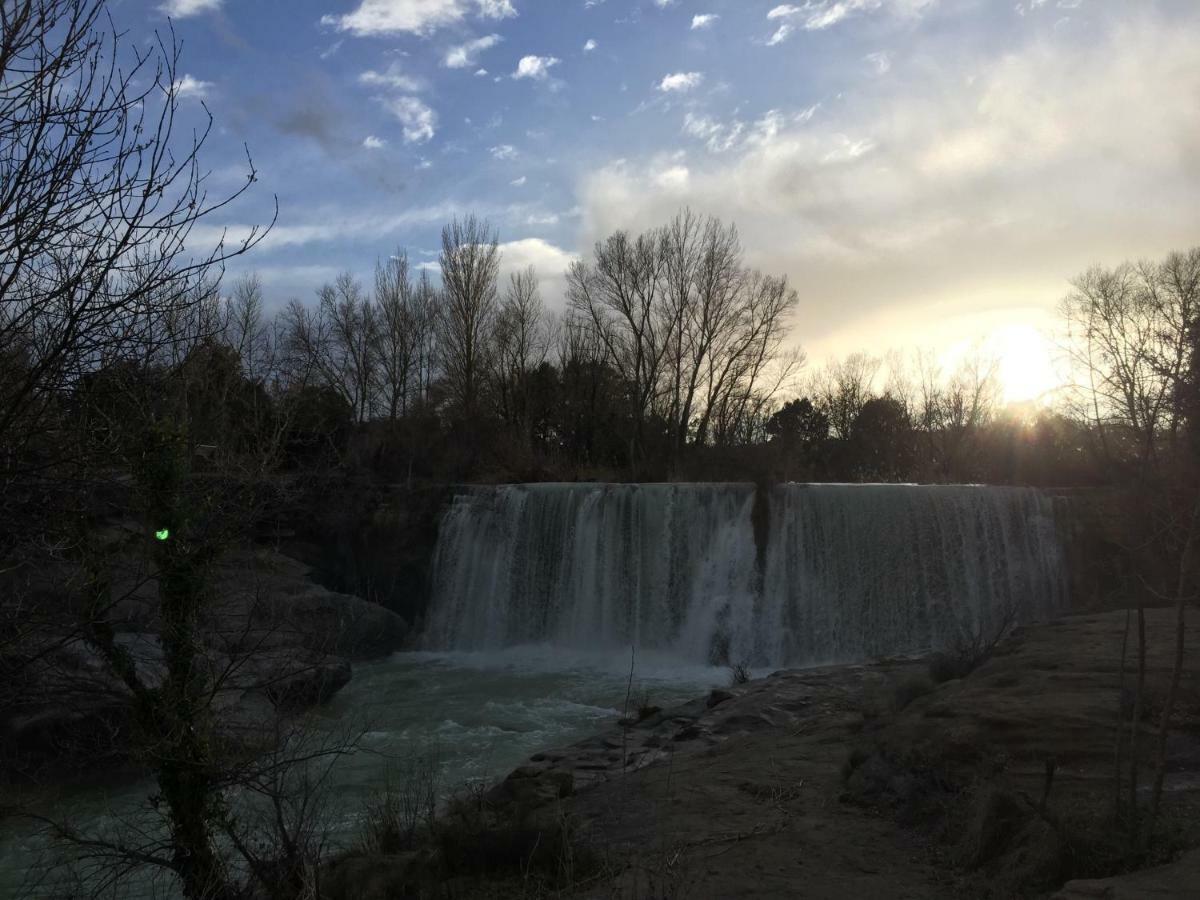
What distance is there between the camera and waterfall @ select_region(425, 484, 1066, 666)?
16.9 metres

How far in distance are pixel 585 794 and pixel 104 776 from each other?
4725mm

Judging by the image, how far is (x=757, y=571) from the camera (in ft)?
58.9

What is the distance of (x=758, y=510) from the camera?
1827 centimetres

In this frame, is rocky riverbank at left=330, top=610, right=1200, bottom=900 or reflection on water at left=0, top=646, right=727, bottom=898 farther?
reflection on water at left=0, top=646, right=727, bottom=898

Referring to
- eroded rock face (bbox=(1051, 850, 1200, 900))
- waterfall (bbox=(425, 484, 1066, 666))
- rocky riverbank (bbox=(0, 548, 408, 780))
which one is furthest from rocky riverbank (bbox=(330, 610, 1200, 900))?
waterfall (bbox=(425, 484, 1066, 666))

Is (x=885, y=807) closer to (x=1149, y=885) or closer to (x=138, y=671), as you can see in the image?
(x=1149, y=885)

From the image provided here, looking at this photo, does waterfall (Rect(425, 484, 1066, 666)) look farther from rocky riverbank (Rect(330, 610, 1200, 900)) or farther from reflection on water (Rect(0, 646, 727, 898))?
rocky riverbank (Rect(330, 610, 1200, 900))

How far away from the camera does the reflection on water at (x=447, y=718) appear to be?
24.4 ft

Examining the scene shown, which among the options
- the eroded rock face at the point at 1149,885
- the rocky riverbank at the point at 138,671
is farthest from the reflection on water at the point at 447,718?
the eroded rock face at the point at 1149,885

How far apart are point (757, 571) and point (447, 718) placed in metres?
7.56

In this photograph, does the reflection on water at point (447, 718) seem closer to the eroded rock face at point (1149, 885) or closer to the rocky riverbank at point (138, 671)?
the rocky riverbank at point (138, 671)

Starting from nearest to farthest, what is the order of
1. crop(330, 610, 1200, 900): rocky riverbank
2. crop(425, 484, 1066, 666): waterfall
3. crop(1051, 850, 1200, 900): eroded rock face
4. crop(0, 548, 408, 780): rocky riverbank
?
crop(1051, 850, 1200, 900): eroded rock face < crop(330, 610, 1200, 900): rocky riverbank < crop(0, 548, 408, 780): rocky riverbank < crop(425, 484, 1066, 666): waterfall

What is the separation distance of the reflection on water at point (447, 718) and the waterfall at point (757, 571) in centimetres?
92

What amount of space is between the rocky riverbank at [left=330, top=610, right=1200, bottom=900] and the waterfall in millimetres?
7757
